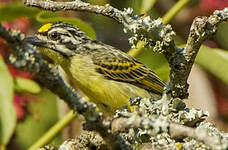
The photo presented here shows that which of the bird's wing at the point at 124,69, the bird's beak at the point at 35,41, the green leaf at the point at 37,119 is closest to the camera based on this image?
the bird's beak at the point at 35,41

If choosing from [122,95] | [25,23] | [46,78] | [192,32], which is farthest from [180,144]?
[25,23]

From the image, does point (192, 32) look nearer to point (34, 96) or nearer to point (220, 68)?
point (220, 68)

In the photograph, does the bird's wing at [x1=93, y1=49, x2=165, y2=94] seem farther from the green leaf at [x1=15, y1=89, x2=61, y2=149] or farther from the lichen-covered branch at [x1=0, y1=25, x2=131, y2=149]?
the lichen-covered branch at [x1=0, y1=25, x2=131, y2=149]

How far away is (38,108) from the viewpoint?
5.19 m

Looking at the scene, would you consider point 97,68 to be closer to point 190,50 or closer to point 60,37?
point 60,37

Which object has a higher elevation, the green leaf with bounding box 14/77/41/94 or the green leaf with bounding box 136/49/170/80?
the green leaf with bounding box 136/49/170/80

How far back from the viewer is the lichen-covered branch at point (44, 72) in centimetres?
146

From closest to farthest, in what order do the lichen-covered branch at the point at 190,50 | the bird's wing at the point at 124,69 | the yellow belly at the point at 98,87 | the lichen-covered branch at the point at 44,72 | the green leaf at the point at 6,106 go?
the lichen-covered branch at the point at 44,72, the lichen-covered branch at the point at 190,50, the green leaf at the point at 6,106, the yellow belly at the point at 98,87, the bird's wing at the point at 124,69

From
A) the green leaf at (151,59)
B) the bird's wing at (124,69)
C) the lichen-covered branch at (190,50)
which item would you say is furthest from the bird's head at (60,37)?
the lichen-covered branch at (190,50)

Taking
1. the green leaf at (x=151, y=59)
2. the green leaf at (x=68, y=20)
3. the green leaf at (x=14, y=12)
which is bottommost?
the green leaf at (x=151, y=59)

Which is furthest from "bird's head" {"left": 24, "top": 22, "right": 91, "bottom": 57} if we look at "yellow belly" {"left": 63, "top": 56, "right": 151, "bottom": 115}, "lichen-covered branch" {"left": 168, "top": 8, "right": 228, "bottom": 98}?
"lichen-covered branch" {"left": 168, "top": 8, "right": 228, "bottom": 98}

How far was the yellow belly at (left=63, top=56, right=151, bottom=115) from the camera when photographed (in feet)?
12.1

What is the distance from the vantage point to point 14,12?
3.76 metres

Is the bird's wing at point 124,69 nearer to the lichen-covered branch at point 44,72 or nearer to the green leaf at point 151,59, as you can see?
the green leaf at point 151,59
